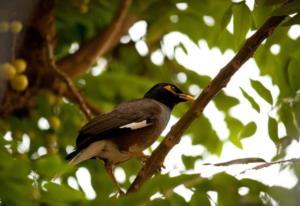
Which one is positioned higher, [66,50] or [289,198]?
[66,50]

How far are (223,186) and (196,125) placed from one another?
9.28 ft

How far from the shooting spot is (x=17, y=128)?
498 centimetres

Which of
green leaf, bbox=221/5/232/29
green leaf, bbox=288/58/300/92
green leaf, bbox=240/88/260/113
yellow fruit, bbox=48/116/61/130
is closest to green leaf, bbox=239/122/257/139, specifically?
green leaf, bbox=240/88/260/113

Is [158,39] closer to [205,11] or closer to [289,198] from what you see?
[205,11]

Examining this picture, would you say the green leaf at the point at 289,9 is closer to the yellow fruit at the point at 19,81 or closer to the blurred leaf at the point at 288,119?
the blurred leaf at the point at 288,119

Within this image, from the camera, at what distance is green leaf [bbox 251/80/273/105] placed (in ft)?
10.2

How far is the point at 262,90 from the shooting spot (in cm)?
311

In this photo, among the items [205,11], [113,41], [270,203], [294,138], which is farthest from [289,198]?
[113,41]

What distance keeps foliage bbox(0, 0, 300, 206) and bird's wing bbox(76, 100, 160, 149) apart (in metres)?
0.26

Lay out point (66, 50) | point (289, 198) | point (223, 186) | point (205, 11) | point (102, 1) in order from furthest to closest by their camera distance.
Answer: point (66, 50), point (102, 1), point (205, 11), point (223, 186), point (289, 198)

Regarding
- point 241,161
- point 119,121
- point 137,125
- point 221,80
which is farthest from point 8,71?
point 241,161

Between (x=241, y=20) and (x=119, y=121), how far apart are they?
55.8 inches

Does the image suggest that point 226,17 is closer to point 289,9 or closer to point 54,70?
point 289,9

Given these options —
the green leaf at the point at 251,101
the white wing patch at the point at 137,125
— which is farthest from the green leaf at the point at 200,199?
the white wing patch at the point at 137,125
